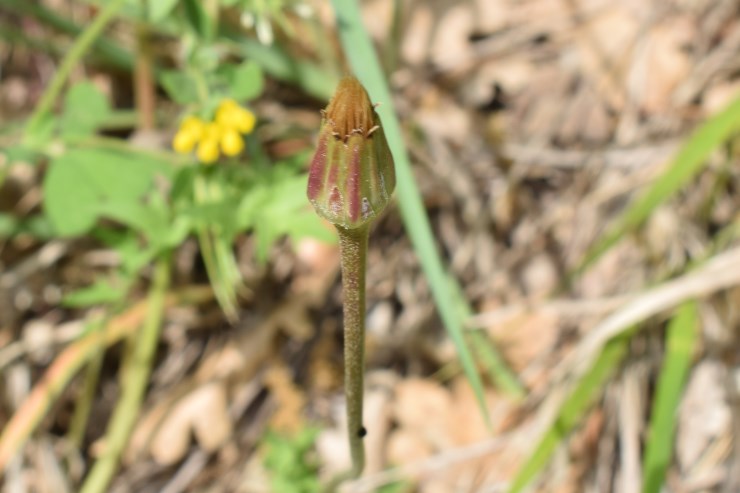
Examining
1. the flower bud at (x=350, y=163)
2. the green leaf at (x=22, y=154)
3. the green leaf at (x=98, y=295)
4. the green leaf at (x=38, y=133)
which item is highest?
the green leaf at (x=38, y=133)

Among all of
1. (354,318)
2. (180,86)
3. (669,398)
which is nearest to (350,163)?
(354,318)

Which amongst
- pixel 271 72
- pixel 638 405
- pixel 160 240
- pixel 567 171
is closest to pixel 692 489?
pixel 638 405

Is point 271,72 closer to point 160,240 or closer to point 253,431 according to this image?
point 160,240

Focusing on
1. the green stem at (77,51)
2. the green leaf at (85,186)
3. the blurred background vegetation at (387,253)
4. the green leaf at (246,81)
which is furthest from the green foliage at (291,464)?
the green stem at (77,51)

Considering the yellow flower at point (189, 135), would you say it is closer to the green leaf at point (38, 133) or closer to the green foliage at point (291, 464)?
the green leaf at point (38, 133)

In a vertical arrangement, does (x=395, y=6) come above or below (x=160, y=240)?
above

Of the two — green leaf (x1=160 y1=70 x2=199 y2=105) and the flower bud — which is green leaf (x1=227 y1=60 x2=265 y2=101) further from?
the flower bud

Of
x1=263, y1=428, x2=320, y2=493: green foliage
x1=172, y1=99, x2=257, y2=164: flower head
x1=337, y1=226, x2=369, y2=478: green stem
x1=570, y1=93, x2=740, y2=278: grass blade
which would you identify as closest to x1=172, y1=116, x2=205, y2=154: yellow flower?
x1=172, y1=99, x2=257, y2=164: flower head
